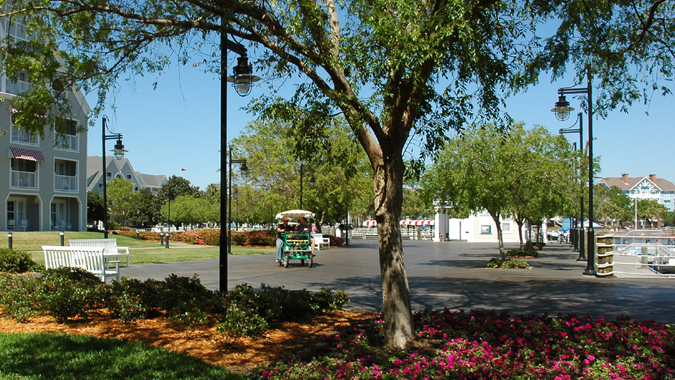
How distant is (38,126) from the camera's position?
7766 mm

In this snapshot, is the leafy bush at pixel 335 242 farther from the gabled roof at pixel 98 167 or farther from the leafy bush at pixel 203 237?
the gabled roof at pixel 98 167

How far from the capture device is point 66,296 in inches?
276

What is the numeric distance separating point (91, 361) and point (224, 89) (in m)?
4.56

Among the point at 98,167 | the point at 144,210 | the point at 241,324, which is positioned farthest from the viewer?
the point at 144,210

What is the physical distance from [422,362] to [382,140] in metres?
2.48

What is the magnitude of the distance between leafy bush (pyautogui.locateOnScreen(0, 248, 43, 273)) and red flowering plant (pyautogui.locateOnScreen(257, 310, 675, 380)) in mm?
11246

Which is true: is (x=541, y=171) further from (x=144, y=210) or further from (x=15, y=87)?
(x=144, y=210)

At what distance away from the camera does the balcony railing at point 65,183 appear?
3734cm

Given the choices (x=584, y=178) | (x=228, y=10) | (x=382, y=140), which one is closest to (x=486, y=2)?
(x=382, y=140)

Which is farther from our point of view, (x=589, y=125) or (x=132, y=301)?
(x=589, y=125)

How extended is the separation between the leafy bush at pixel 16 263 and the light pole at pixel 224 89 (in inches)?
340

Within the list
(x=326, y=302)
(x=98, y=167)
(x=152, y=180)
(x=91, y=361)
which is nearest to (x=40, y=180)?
(x=326, y=302)

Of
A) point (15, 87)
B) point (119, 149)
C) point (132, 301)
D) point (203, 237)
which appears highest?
point (15, 87)

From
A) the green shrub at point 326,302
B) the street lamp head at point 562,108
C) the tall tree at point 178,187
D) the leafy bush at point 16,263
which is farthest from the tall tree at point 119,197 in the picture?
the green shrub at point 326,302
